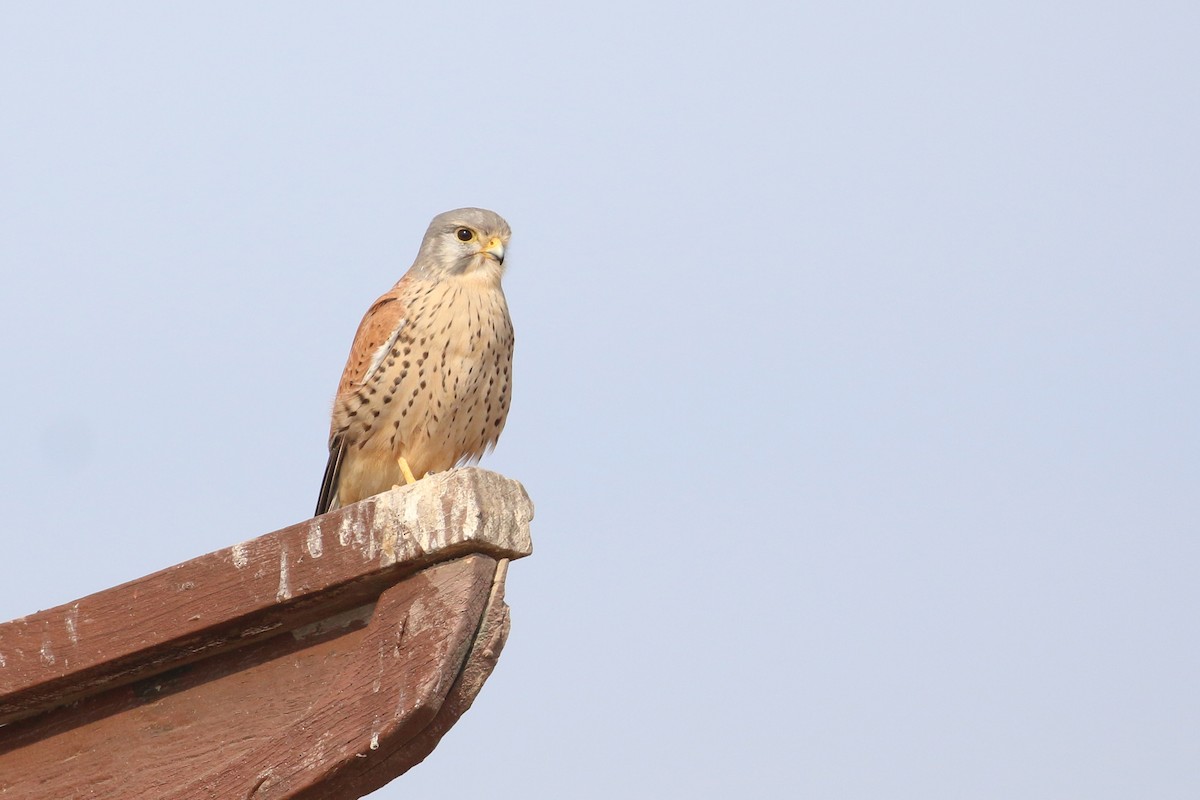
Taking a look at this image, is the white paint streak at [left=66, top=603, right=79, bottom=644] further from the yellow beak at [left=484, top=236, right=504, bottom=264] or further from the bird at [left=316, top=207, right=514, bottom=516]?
the yellow beak at [left=484, top=236, right=504, bottom=264]

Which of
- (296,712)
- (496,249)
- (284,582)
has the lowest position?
(296,712)

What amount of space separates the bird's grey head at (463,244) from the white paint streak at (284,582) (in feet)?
7.16

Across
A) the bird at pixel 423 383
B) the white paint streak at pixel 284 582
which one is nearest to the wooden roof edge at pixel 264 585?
the white paint streak at pixel 284 582

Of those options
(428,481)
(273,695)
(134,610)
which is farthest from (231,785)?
(428,481)

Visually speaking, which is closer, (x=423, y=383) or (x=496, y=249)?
(x=423, y=383)

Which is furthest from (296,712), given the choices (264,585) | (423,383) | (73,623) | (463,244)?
(463,244)

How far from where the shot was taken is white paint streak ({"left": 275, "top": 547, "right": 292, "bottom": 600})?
2.83m

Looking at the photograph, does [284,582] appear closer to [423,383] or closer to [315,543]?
[315,543]

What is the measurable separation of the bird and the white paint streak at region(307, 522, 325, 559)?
1.57 metres

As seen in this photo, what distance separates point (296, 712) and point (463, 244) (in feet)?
8.10

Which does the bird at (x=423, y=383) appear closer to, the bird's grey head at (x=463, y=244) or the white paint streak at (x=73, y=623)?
the bird's grey head at (x=463, y=244)

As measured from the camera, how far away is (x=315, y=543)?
9.36 ft

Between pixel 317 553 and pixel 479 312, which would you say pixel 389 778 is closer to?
pixel 317 553

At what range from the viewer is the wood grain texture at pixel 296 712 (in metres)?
2.72
